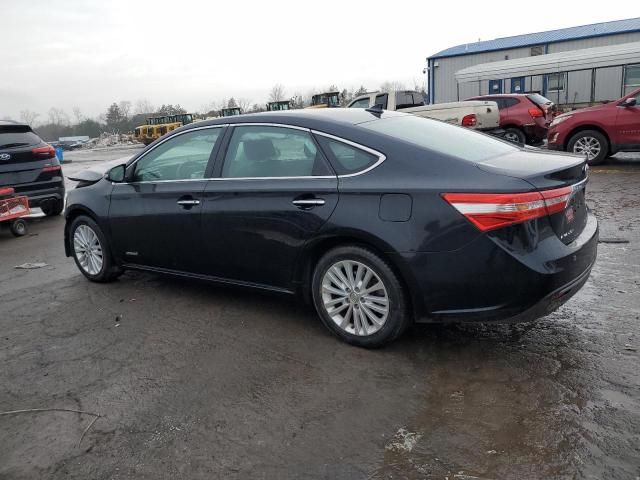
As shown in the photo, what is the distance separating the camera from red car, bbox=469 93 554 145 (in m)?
14.3

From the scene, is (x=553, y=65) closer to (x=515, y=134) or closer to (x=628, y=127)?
(x=515, y=134)

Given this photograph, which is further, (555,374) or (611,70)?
(611,70)

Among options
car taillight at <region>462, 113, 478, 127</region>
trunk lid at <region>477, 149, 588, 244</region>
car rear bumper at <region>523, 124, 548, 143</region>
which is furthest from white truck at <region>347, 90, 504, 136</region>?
trunk lid at <region>477, 149, 588, 244</region>

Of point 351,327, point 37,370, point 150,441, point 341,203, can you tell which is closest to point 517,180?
point 341,203

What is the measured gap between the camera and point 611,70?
29.6 m

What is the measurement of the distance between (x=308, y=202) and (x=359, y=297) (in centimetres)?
72

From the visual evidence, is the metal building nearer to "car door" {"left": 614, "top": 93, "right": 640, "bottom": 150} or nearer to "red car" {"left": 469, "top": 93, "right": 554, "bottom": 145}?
"red car" {"left": 469, "top": 93, "right": 554, "bottom": 145}

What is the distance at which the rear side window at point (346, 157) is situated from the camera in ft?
11.9

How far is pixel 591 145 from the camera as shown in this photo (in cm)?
1122

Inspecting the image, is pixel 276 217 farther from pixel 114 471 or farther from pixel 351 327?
pixel 114 471

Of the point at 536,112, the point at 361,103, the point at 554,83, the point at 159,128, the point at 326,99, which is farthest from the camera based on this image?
the point at 159,128

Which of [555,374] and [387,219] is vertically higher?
[387,219]

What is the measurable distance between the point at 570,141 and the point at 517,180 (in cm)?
918

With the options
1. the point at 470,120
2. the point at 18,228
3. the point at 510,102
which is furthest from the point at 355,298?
the point at 510,102
